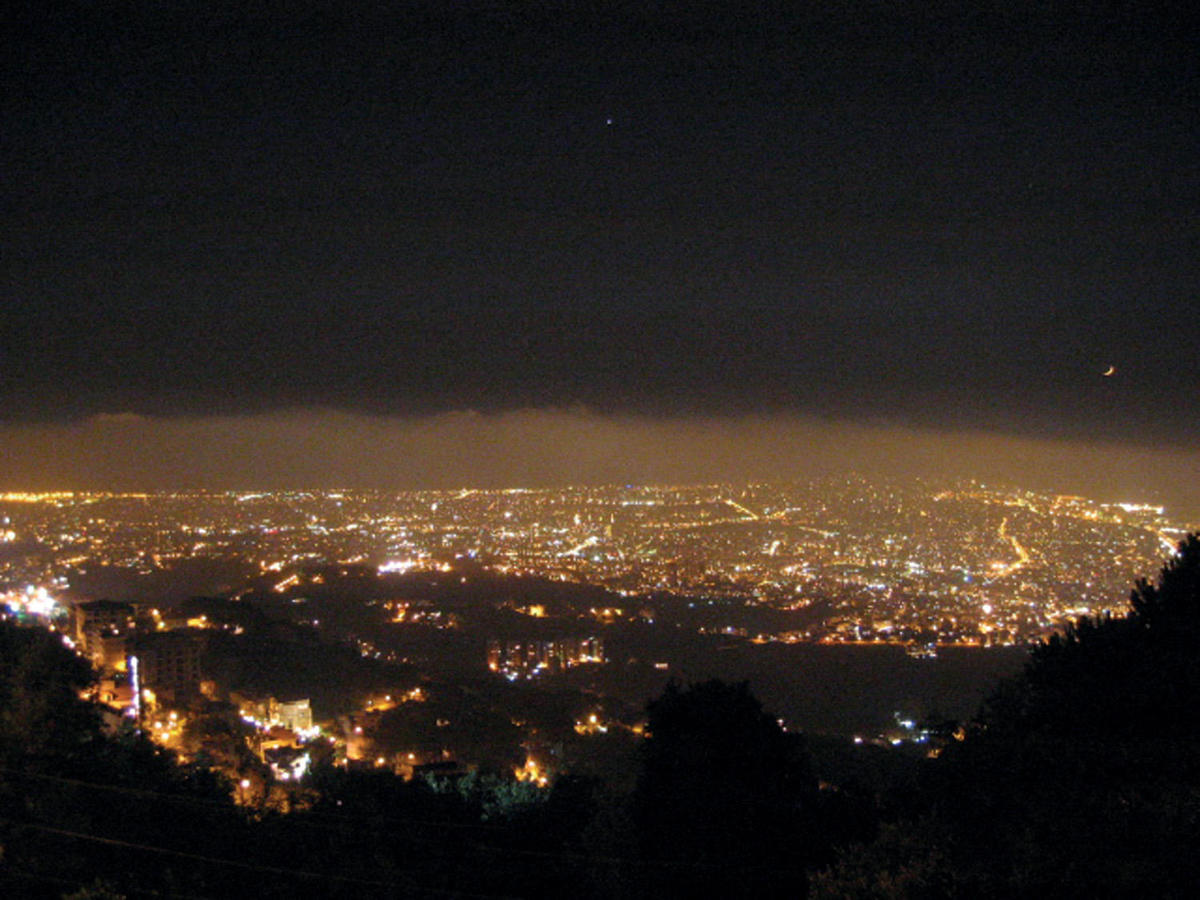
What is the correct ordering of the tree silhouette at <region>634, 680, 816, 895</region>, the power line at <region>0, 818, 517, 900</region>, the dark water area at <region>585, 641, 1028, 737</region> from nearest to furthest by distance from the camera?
the power line at <region>0, 818, 517, 900</region>, the tree silhouette at <region>634, 680, 816, 895</region>, the dark water area at <region>585, 641, 1028, 737</region>

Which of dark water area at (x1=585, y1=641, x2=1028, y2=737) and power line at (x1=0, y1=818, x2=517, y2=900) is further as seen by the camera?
dark water area at (x1=585, y1=641, x2=1028, y2=737)

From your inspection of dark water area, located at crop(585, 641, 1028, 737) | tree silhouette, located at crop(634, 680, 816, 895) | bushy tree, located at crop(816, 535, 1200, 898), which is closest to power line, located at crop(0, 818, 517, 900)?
tree silhouette, located at crop(634, 680, 816, 895)

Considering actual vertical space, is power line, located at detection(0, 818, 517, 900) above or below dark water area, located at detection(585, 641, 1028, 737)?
above

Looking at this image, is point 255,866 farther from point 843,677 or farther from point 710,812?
point 843,677

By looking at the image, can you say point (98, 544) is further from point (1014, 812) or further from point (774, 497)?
point (1014, 812)

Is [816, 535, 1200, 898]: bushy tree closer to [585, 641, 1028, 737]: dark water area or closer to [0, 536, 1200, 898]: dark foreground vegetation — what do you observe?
[0, 536, 1200, 898]: dark foreground vegetation

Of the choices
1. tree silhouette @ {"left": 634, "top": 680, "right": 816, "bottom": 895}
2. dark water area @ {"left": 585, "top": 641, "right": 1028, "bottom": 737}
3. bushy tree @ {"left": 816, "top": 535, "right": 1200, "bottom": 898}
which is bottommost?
dark water area @ {"left": 585, "top": 641, "right": 1028, "bottom": 737}

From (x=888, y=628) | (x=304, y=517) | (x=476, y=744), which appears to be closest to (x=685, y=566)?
(x=888, y=628)

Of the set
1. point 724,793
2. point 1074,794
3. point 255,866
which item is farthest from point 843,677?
point 1074,794
